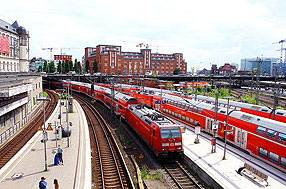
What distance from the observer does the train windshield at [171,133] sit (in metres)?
21.1

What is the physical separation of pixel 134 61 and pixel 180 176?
439 feet

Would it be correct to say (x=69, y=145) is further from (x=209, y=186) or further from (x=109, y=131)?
(x=209, y=186)

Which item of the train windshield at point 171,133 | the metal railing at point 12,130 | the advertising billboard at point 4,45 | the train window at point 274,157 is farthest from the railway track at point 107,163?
the advertising billboard at point 4,45

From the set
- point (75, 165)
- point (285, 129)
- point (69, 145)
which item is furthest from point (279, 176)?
point (69, 145)

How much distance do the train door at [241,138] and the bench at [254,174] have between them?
19.8ft

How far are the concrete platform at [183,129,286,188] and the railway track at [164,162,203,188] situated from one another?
1.31 meters

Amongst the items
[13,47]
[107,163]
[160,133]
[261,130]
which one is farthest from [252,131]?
[13,47]

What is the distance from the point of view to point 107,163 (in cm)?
2233

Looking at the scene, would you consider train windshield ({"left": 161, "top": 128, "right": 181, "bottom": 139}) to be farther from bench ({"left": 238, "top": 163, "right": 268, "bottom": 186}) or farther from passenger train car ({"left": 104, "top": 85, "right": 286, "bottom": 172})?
passenger train car ({"left": 104, "top": 85, "right": 286, "bottom": 172})

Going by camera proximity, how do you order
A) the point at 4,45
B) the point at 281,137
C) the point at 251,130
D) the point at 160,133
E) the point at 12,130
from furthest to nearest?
the point at 4,45 < the point at 12,130 < the point at 251,130 < the point at 160,133 < the point at 281,137

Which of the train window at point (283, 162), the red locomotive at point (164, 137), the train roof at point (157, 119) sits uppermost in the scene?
the train roof at point (157, 119)

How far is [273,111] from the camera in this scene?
29.0 m

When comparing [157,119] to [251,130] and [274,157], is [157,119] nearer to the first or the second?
[251,130]

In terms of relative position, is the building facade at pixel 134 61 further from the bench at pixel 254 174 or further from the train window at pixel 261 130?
the bench at pixel 254 174
